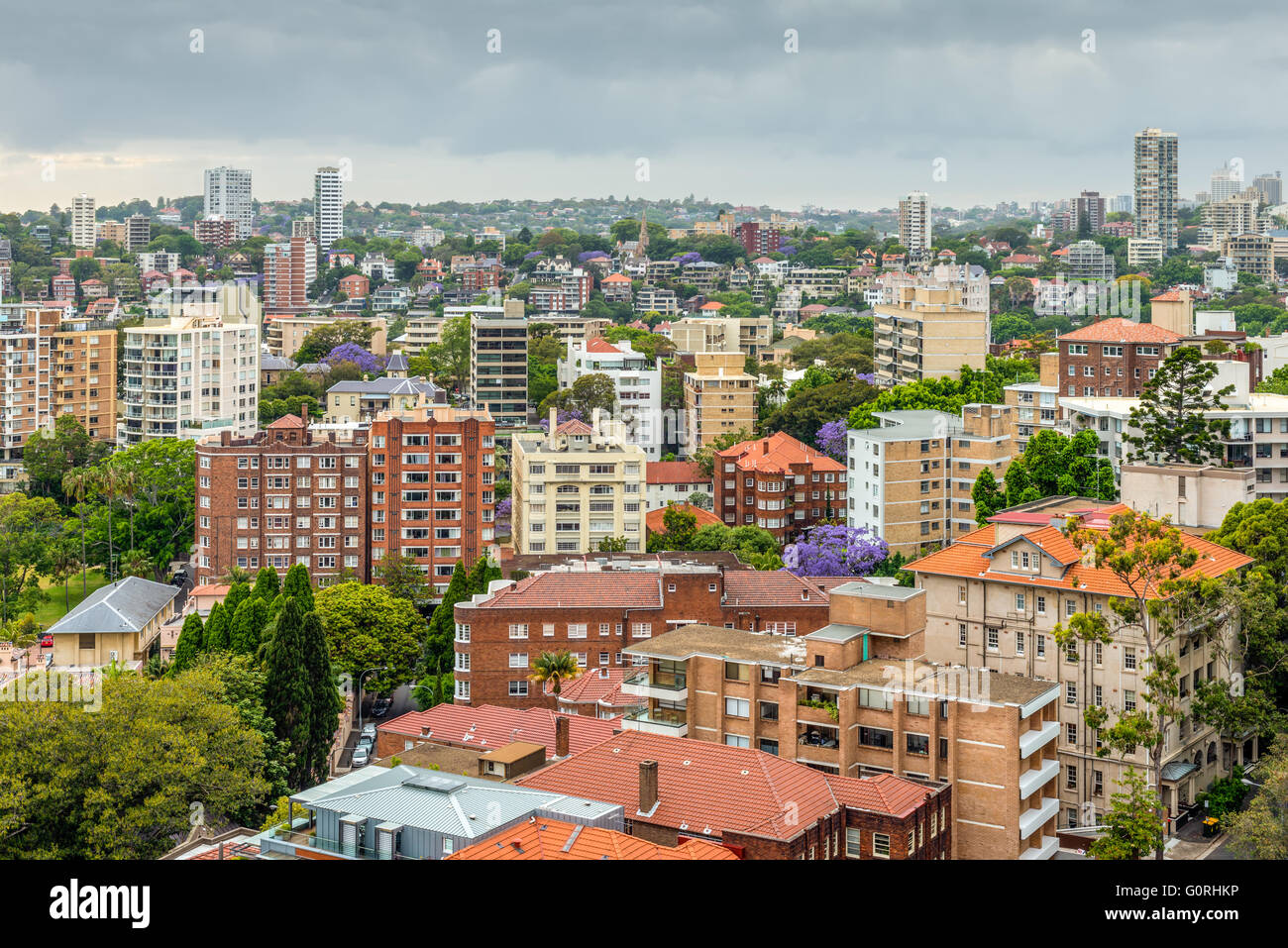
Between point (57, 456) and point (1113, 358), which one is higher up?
point (1113, 358)

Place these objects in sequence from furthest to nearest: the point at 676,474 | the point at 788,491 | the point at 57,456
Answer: the point at 57,456 → the point at 676,474 → the point at 788,491

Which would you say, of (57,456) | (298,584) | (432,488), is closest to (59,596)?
(57,456)

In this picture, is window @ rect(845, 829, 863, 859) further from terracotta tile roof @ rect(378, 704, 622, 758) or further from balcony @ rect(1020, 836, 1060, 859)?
terracotta tile roof @ rect(378, 704, 622, 758)

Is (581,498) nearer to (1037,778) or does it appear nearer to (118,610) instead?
(118,610)

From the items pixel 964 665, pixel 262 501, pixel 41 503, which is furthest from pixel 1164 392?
pixel 41 503
